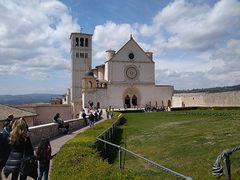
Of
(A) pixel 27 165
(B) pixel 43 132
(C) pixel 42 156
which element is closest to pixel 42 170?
(C) pixel 42 156

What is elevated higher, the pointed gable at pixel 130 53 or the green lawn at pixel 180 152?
the pointed gable at pixel 130 53

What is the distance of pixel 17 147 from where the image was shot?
6734mm

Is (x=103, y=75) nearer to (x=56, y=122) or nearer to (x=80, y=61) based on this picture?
(x=80, y=61)

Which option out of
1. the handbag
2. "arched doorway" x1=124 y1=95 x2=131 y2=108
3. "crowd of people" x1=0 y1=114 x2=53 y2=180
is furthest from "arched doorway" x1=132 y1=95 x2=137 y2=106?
the handbag

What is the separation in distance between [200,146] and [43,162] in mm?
8620

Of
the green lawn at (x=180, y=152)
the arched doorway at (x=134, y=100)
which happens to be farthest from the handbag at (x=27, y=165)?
the arched doorway at (x=134, y=100)

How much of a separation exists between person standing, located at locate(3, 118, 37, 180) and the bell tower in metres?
68.2

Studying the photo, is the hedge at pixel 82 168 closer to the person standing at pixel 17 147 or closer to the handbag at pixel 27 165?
the handbag at pixel 27 165

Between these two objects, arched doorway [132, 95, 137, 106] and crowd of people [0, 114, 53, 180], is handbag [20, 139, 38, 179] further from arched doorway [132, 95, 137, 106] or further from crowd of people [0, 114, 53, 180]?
arched doorway [132, 95, 137, 106]

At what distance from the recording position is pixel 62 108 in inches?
2235

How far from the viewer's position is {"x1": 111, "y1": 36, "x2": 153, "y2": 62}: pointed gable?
67.7 m

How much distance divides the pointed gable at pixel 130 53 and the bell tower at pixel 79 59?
36.6 feet

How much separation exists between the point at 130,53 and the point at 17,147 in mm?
62343

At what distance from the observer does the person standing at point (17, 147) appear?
260 inches
